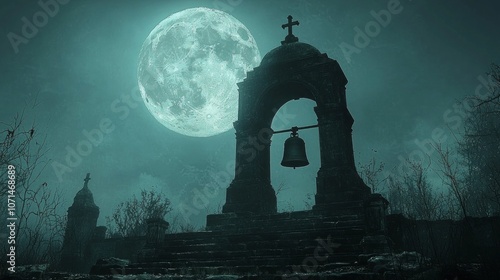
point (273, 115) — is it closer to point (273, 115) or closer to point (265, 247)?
point (273, 115)

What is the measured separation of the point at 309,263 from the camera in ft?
20.6

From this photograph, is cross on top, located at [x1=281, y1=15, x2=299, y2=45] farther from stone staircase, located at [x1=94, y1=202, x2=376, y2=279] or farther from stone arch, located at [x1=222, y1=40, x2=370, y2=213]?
stone staircase, located at [x1=94, y1=202, x2=376, y2=279]

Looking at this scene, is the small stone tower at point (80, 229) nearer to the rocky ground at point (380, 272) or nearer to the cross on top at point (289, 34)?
the rocky ground at point (380, 272)

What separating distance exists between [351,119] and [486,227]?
16.4 ft

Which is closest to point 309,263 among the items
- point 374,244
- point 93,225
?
point 374,244

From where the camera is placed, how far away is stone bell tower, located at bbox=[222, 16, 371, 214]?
30.8ft

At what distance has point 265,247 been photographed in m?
7.38

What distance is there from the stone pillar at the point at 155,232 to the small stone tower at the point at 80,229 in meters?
10.9

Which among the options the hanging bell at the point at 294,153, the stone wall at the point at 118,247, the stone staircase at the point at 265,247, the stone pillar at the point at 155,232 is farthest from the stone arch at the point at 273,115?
the stone wall at the point at 118,247

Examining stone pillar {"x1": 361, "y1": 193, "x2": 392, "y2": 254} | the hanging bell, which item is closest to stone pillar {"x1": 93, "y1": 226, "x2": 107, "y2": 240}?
the hanging bell

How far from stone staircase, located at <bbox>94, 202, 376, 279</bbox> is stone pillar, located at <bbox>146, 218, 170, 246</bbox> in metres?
0.11

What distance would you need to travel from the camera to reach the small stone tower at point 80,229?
701 inches

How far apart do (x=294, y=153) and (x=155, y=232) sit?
15.5 feet

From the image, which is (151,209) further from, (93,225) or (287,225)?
(287,225)
